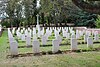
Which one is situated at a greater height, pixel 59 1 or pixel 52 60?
pixel 59 1

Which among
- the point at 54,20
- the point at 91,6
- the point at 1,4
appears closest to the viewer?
the point at 91,6

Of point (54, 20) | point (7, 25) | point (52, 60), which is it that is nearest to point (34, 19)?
point (54, 20)

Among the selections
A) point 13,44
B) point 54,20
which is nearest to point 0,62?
point 13,44

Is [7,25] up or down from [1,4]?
down

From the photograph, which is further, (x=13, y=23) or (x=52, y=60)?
(x=13, y=23)

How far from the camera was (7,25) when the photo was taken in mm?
42156

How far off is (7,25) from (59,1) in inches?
1232

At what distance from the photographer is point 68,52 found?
38.0 ft

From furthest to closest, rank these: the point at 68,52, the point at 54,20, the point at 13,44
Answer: the point at 54,20 < the point at 68,52 < the point at 13,44

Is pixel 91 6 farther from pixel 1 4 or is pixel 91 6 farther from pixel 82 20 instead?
pixel 82 20

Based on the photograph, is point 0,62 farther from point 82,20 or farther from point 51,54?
point 82,20

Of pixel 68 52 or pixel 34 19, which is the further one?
pixel 34 19

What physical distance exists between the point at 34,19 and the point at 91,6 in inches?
1122

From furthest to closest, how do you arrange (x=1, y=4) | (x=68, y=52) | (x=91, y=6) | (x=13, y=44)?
(x=1, y=4)
(x=68, y=52)
(x=13, y=44)
(x=91, y=6)
